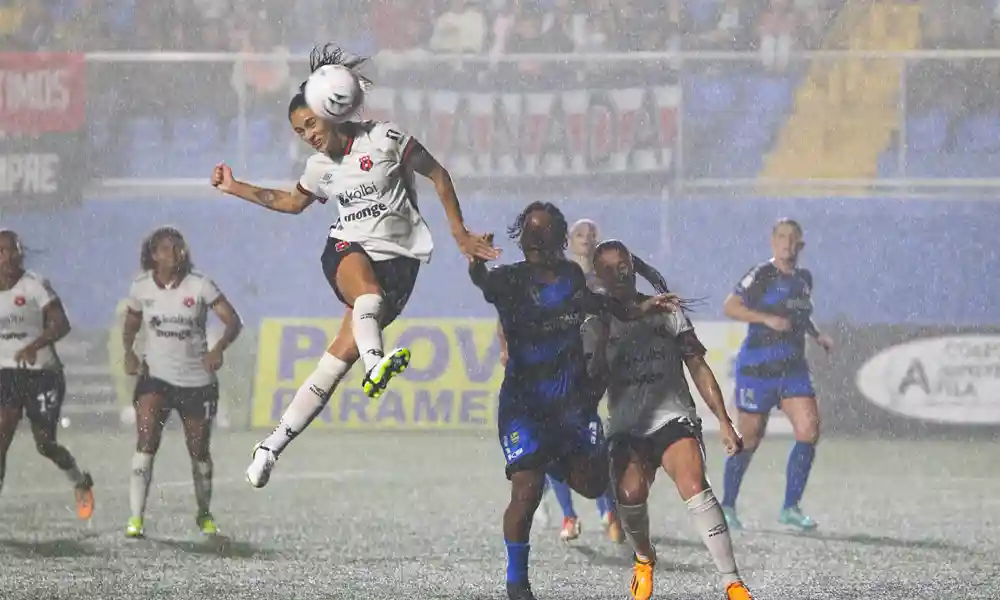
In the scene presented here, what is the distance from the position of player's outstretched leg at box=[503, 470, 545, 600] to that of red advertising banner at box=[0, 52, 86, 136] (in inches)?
506

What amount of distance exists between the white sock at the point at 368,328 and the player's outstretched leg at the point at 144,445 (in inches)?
139

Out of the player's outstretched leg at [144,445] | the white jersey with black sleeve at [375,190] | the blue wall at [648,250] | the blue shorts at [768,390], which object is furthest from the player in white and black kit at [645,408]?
the blue wall at [648,250]

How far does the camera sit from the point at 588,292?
19.8ft

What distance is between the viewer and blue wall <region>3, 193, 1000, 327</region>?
1694 centimetres

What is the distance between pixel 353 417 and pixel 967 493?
5.91 meters

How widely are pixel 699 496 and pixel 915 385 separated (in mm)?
9089

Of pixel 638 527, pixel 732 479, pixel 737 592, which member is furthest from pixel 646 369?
pixel 732 479

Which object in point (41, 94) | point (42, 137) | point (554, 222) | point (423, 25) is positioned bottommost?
point (554, 222)

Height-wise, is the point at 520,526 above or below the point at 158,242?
below

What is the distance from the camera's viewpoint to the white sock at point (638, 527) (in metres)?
6.31

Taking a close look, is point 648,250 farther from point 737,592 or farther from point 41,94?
point 737,592

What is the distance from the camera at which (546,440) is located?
604cm

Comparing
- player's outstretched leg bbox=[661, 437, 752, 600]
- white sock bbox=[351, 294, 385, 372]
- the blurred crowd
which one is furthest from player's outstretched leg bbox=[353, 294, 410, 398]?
the blurred crowd

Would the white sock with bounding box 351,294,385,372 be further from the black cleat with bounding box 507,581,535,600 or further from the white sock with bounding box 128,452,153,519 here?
the white sock with bounding box 128,452,153,519
